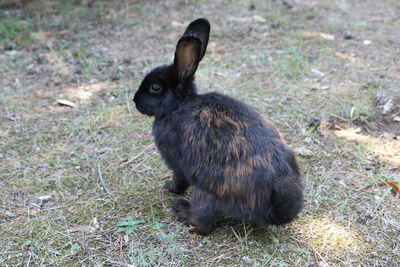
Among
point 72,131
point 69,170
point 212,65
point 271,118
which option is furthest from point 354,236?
point 212,65

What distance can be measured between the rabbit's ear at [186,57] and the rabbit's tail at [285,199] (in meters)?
1.04

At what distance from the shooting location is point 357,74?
213 inches

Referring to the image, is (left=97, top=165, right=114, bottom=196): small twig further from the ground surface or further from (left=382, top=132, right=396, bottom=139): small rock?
(left=382, top=132, right=396, bottom=139): small rock

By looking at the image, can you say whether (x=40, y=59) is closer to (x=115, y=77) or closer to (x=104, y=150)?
(x=115, y=77)

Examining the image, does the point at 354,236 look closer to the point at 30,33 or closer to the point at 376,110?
the point at 376,110

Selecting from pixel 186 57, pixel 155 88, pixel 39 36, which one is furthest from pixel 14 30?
pixel 186 57

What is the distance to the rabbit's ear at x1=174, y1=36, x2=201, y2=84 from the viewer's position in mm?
2830

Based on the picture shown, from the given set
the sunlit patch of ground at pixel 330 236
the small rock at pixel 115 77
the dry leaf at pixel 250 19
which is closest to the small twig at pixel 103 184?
the sunlit patch of ground at pixel 330 236

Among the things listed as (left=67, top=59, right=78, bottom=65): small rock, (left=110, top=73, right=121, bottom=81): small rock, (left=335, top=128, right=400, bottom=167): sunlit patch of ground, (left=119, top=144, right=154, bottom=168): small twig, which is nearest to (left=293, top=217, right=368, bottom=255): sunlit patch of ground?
(left=335, top=128, right=400, bottom=167): sunlit patch of ground

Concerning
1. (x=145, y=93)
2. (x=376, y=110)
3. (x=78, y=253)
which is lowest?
(x=78, y=253)

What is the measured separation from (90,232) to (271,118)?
2.31 m

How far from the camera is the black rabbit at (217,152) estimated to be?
8.77 feet

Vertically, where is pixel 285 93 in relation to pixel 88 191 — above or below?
above

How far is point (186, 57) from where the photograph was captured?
9.66ft
